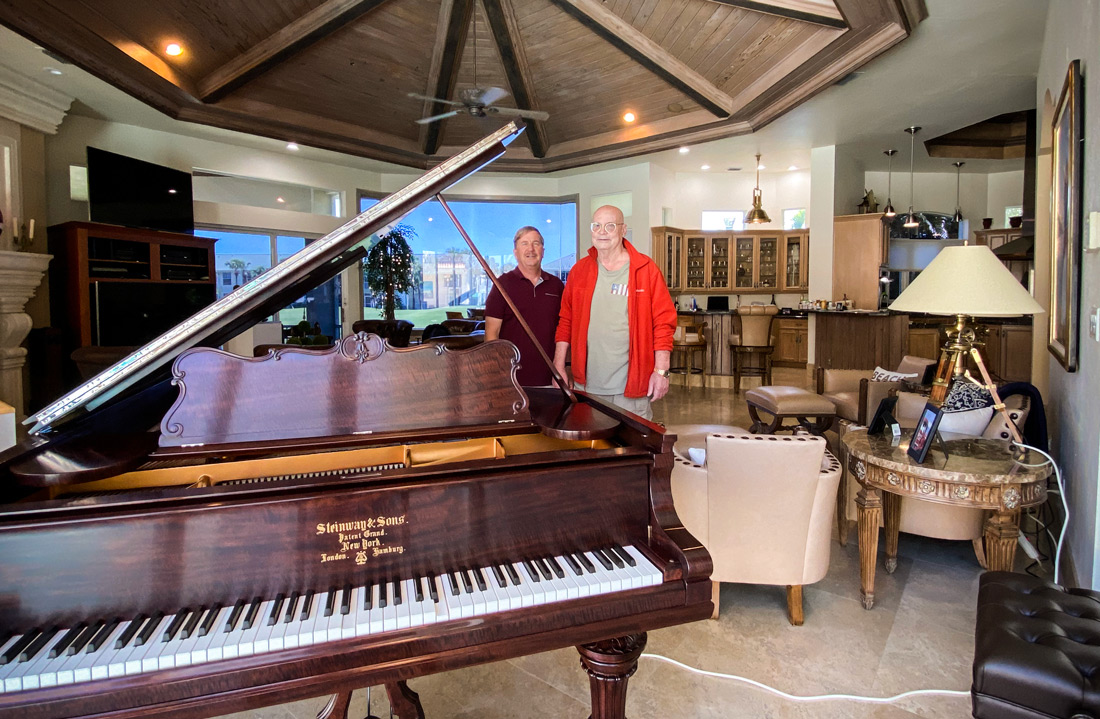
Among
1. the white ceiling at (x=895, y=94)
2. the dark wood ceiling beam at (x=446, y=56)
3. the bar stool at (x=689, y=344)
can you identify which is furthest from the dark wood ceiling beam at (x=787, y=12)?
the bar stool at (x=689, y=344)

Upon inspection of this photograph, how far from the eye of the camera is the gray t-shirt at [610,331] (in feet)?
10.1

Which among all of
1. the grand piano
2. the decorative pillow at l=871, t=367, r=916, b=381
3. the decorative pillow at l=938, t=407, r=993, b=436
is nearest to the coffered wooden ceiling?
the decorative pillow at l=871, t=367, r=916, b=381

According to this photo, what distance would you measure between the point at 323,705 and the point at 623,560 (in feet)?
4.34

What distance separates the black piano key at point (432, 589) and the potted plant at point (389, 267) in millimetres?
8145

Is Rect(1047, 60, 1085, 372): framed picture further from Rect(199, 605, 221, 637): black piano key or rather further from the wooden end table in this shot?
Rect(199, 605, 221, 637): black piano key

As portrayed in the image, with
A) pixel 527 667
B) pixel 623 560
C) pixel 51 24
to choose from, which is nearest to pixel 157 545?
pixel 623 560

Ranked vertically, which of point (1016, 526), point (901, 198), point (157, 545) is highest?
point (901, 198)

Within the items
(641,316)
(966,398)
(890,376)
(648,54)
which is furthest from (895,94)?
(641,316)

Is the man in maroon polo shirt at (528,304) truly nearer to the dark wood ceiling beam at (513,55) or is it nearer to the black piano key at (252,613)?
the black piano key at (252,613)

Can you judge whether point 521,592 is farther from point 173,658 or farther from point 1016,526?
point 1016,526

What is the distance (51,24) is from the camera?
14.2 feet

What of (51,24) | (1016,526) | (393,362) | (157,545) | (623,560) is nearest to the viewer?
(157,545)

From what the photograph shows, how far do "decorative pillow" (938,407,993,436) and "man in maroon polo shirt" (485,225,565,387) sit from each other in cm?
194

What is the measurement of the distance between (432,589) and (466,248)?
9901 millimetres
